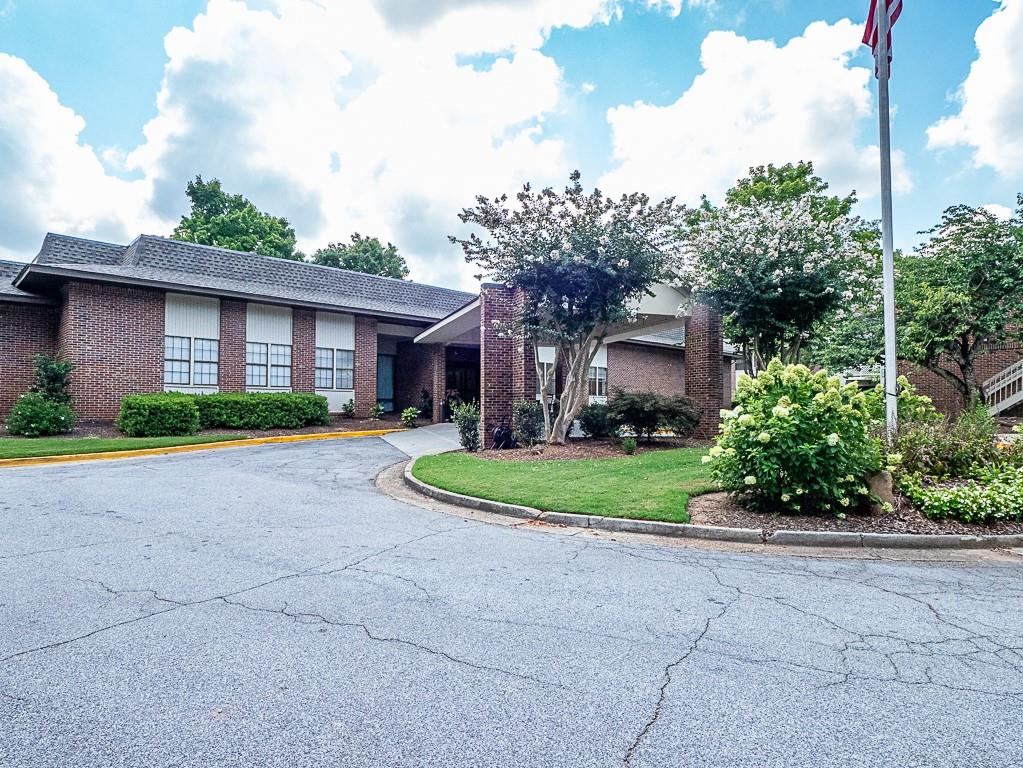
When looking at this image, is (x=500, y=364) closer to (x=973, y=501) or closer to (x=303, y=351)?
(x=303, y=351)

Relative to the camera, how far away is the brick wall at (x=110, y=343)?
1739cm

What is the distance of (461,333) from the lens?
841 inches

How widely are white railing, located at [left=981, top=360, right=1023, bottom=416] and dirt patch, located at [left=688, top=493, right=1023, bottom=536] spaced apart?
57.1 ft

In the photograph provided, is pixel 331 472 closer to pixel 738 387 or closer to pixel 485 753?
pixel 738 387

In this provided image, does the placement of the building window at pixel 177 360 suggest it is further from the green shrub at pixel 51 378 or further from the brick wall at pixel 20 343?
the brick wall at pixel 20 343

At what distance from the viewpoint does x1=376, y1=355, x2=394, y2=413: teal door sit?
26.1 metres

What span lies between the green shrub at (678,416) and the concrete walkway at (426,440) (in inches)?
211

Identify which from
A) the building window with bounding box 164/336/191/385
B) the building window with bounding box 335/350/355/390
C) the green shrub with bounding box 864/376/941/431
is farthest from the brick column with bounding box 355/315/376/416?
the green shrub with bounding box 864/376/941/431

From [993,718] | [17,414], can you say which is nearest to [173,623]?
[993,718]

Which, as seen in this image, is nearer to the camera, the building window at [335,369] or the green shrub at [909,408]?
the green shrub at [909,408]

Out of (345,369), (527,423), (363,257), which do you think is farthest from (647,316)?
(363,257)

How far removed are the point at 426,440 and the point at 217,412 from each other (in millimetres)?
6810

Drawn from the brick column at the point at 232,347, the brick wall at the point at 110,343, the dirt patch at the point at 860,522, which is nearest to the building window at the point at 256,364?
the brick column at the point at 232,347

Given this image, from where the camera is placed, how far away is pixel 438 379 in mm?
23672
